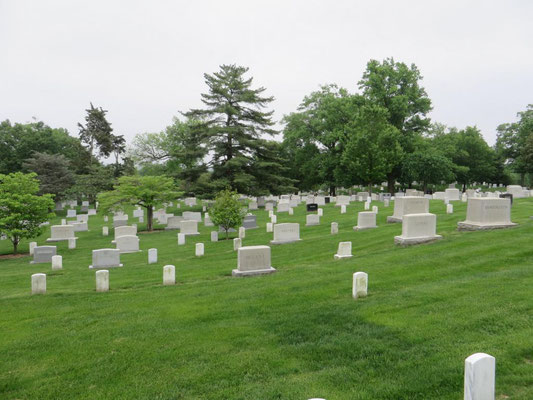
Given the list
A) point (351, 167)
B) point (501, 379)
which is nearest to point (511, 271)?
point (501, 379)

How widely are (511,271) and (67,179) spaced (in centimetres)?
4700

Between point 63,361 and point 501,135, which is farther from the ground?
point 501,135

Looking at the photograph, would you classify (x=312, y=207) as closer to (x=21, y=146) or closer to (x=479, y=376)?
(x=479, y=376)

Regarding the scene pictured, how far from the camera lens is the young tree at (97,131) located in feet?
177

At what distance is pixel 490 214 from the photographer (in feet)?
43.7

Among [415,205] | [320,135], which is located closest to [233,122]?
[320,135]

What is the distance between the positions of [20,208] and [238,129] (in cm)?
2159

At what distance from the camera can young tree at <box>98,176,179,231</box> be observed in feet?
87.6

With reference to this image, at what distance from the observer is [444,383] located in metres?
4.37

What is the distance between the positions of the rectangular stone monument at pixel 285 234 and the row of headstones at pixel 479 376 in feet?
45.1

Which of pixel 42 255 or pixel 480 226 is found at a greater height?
pixel 480 226

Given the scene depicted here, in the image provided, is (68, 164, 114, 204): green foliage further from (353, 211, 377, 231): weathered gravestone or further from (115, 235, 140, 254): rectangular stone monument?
(353, 211, 377, 231): weathered gravestone

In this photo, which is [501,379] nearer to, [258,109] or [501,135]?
[258,109]

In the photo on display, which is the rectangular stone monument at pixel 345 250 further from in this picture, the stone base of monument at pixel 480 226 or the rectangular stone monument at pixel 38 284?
the rectangular stone monument at pixel 38 284
